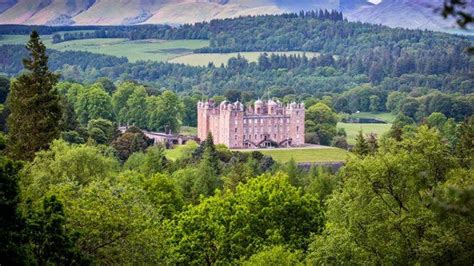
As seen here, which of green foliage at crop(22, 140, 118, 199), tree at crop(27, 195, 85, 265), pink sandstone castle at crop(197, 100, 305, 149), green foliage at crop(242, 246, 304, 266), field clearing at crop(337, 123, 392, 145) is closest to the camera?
tree at crop(27, 195, 85, 265)

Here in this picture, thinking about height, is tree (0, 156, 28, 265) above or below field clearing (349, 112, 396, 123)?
→ above

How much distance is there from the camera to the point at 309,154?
130250 mm

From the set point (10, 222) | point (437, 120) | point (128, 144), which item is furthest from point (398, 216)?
point (437, 120)

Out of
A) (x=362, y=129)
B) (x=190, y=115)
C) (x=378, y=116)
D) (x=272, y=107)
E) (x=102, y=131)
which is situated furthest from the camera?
(x=378, y=116)

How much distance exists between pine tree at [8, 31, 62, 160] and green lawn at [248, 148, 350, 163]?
235 ft

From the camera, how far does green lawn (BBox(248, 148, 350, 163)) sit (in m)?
124

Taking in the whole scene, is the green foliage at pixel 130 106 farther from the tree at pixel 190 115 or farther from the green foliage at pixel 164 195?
the green foliage at pixel 164 195

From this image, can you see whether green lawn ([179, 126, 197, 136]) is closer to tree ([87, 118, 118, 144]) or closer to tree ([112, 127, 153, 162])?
tree ([87, 118, 118, 144])

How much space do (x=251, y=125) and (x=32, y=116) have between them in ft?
300

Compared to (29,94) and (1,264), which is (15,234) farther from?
(29,94)

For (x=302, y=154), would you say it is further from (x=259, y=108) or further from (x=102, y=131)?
(x=102, y=131)

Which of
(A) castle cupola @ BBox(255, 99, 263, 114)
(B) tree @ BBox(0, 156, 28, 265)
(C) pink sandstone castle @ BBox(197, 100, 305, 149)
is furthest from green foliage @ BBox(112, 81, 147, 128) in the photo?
(B) tree @ BBox(0, 156, 28, 265)

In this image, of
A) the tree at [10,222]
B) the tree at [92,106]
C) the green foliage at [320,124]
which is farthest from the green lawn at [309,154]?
the tree at [10,222]

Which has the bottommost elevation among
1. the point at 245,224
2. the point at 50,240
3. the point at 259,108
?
the point at 259,108
